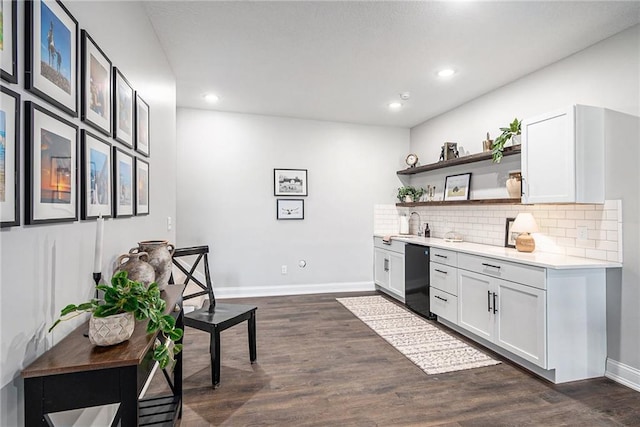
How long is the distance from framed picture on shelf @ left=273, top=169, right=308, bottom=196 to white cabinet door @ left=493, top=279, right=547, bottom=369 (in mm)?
2955

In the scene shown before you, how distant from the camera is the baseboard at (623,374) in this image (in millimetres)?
2363

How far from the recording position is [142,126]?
7.48 ft

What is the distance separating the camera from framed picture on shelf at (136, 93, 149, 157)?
2186 millimetres

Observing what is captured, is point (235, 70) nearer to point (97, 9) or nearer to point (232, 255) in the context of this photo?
point (97, 9)

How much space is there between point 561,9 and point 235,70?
2.70 metres

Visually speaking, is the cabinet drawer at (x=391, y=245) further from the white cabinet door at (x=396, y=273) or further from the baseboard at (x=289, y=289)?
the baseboard at (x=289, y=289)

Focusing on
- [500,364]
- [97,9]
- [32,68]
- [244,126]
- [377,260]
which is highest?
[244,126]

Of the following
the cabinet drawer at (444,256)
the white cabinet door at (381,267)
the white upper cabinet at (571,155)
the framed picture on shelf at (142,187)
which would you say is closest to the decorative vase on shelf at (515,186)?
the white upper cabinet at (571,155)

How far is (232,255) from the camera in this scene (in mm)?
4734

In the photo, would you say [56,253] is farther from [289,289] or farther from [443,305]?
[289,289]

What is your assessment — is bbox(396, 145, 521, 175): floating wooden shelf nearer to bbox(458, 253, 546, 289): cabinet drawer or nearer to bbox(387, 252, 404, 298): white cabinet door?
bbox(458, 253, 546, 289): cabinet drawer

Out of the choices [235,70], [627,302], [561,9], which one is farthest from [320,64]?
[627,302]

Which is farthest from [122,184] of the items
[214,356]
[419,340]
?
[419,340]

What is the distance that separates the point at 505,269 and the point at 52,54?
313cm
